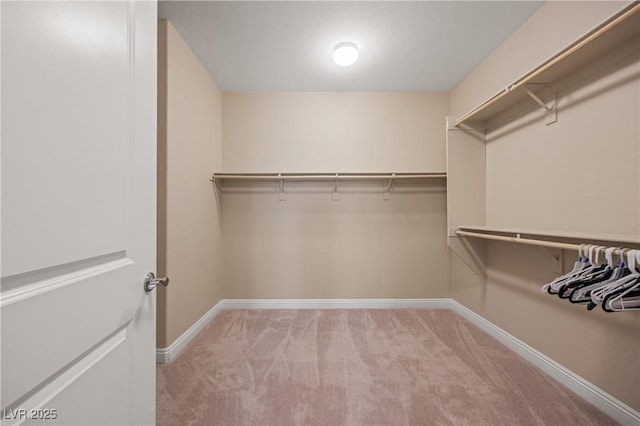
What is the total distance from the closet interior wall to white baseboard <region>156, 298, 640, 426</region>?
0.05 m

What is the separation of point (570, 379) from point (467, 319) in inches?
41.5

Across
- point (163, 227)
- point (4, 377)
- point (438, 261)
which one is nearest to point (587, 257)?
point (438, 261)

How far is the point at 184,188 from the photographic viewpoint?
2184 millimetres

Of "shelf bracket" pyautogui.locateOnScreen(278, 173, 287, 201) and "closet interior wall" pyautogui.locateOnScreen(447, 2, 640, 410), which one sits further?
"shelf bracket" pyautogui.locateOnScreen(278, 173, 287, 201)

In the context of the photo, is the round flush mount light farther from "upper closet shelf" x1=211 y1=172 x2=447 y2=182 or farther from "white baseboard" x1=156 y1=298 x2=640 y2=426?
"white baseboard" x1=156 y1=298 x2=640 y2=426

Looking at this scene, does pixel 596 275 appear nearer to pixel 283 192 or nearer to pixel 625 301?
pixel 625 301

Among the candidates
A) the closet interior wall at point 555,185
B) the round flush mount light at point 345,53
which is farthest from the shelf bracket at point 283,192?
the closet interior wall at point 555,185

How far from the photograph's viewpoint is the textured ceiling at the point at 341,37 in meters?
1.83

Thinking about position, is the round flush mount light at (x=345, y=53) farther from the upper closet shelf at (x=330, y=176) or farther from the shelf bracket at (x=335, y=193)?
the shelf bracket at (x=335, y=193)

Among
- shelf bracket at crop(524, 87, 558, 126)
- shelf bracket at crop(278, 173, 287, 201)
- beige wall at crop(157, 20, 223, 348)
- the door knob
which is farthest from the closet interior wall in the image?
beige wall at crop(157, 20, 223, 348)

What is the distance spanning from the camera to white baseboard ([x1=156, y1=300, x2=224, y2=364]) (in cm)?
192

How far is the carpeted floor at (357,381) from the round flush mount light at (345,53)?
7.63 ft

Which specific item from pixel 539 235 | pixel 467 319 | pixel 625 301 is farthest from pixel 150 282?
pixel 467 319

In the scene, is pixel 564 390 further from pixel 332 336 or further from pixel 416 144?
pixel 416 144
